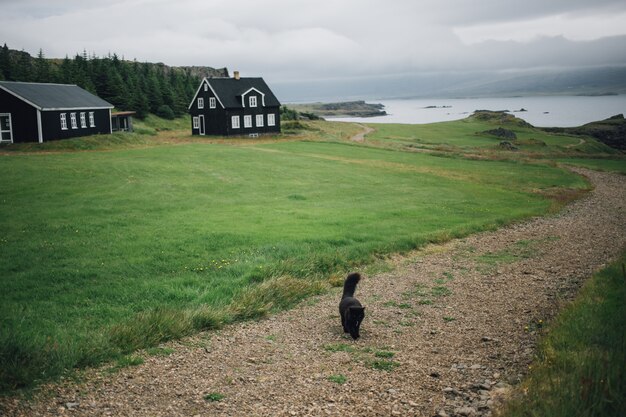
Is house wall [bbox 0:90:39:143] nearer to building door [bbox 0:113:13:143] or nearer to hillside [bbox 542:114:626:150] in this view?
building door [bbox 0:113:13:143]

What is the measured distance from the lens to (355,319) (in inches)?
428

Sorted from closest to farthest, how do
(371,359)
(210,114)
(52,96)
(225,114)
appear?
(371,359) < (52,96) < (225,114) < (210,114)

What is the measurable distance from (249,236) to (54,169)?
76.2ft

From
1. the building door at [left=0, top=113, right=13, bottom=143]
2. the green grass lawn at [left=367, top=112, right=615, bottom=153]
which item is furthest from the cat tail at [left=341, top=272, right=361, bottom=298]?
the green grass lawn at [left=367, top=112, right=615, bottom=153]

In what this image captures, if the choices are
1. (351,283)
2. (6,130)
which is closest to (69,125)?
(6,130)

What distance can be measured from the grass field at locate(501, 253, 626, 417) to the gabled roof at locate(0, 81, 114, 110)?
5610 cm

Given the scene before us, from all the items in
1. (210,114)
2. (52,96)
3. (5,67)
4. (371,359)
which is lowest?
(371,359)

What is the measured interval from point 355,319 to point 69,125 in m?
56.0

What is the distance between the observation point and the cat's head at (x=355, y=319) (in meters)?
10.8

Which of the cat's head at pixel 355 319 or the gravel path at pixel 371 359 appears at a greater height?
the cat's head at pixel 355 319

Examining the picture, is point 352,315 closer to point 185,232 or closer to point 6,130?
point 185,232

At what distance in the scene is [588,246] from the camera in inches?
782

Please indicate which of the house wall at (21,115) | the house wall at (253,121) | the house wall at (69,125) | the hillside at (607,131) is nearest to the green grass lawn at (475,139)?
the hillside at (607,131)

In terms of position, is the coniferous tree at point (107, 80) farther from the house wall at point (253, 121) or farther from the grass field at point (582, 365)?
the grass field at point (582, 365)
